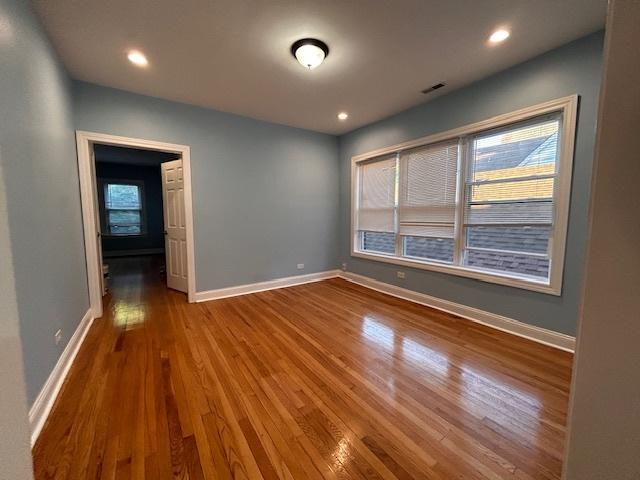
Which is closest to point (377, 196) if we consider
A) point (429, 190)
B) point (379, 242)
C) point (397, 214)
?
point (397, 214)

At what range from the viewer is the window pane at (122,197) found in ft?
23.8

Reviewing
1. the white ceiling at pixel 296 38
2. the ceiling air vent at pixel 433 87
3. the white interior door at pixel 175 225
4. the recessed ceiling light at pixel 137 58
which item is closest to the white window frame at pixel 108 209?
the white interior door at pixel 175 225

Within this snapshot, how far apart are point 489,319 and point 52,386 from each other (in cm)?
393

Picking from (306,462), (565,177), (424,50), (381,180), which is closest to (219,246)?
(381,180)

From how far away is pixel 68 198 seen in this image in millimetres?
2447

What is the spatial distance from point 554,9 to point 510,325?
2.77 metres

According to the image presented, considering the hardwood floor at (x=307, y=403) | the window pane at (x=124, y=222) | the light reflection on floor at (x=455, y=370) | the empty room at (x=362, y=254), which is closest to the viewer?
the empty room at (x=362, y=254)

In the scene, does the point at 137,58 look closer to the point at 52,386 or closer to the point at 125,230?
the point at 52,386

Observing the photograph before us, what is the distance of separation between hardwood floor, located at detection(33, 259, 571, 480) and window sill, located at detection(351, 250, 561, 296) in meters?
0.55

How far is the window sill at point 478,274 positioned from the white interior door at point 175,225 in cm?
310

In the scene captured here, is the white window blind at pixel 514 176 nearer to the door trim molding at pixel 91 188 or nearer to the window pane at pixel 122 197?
the door trim molding at pixel 91 188

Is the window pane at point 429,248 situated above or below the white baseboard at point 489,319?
above

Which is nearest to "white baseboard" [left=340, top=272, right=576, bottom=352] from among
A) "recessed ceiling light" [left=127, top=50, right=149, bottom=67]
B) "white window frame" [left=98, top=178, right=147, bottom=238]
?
"recessed ceiling light" [left=127, top=50, right=149, bottom=67]

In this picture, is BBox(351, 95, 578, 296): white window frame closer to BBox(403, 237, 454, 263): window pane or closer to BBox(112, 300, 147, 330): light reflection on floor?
BBox(403, 237, 454, 263): window pane
